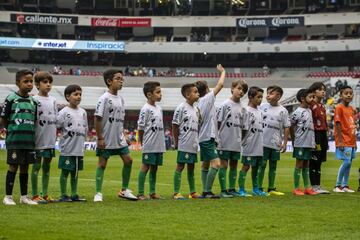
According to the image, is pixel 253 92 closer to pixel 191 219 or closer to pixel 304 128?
pixel 304 128

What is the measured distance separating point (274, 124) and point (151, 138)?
2.85m

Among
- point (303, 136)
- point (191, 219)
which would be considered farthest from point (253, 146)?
point (191, 219)

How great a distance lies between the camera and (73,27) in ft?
251

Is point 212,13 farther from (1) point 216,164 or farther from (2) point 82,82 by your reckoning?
(1) point 216,164

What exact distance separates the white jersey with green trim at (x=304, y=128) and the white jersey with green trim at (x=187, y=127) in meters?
2.47

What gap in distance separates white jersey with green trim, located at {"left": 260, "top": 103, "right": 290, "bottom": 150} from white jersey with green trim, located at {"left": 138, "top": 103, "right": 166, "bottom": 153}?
2448mm

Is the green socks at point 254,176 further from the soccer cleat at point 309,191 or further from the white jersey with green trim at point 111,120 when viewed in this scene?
the white jersey with green trim at point 111,120

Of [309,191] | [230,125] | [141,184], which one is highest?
[230,125]

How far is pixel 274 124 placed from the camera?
14789mm

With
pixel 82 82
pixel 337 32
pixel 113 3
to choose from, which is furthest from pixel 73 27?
pixel 337 32

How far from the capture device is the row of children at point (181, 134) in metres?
11.9

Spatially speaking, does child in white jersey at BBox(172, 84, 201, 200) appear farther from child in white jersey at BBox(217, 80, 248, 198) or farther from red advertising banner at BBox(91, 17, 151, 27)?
red advertising banner at BBox(91, 17, 151, 27)

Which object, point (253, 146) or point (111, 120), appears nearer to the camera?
point (111, 120)

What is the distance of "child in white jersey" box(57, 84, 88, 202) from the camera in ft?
41.3
